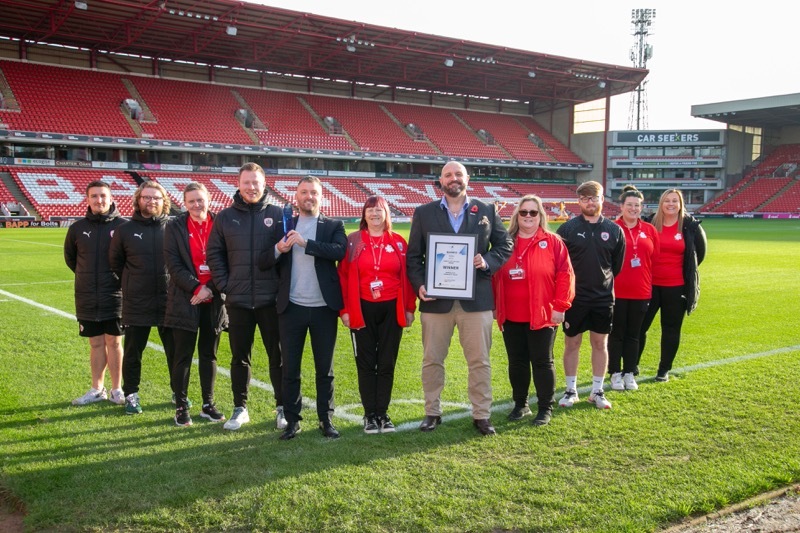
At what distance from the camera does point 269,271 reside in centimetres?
480

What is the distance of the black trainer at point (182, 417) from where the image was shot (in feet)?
16.4

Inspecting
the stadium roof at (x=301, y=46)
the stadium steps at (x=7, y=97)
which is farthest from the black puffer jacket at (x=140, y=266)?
the stadium steps at (x=7, y=97)

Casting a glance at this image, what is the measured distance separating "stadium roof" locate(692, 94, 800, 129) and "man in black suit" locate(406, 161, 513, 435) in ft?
176

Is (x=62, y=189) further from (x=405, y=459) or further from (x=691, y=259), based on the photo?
(x=405, y=459)

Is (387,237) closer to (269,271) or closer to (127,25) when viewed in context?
(269,271)

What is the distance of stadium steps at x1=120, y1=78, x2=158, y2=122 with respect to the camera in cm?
3844

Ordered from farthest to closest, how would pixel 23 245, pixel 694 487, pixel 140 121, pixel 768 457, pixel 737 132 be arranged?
pixel 737 132, pixel 140 121, pixel 23 245, pixel 768 457, pixel 694 487

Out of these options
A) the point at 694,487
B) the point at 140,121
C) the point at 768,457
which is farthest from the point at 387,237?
the point at 140,121

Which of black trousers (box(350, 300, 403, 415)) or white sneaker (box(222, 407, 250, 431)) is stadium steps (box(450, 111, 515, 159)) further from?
white sneaker (box(222, 407, 250, 431))

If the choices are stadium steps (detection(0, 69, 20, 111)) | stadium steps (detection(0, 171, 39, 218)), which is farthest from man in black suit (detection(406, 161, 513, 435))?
stadium steps (detection(0, 69, 20, 111))

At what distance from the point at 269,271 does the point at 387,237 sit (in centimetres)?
91

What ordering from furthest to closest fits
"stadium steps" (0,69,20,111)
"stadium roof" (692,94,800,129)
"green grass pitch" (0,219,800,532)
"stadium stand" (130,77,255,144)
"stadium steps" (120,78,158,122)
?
"stadium roof" (692,94,800,129) → "stadium stand" (130,77,255,144) → "stadium steps" (120,78,158,122) → "stadium steps" (0,69,20,111) → "green grass pitch" (0,219,800,532)

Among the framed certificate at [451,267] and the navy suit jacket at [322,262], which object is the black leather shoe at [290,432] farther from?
the framed certificate at [451,267]

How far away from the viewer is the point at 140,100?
39.4m
